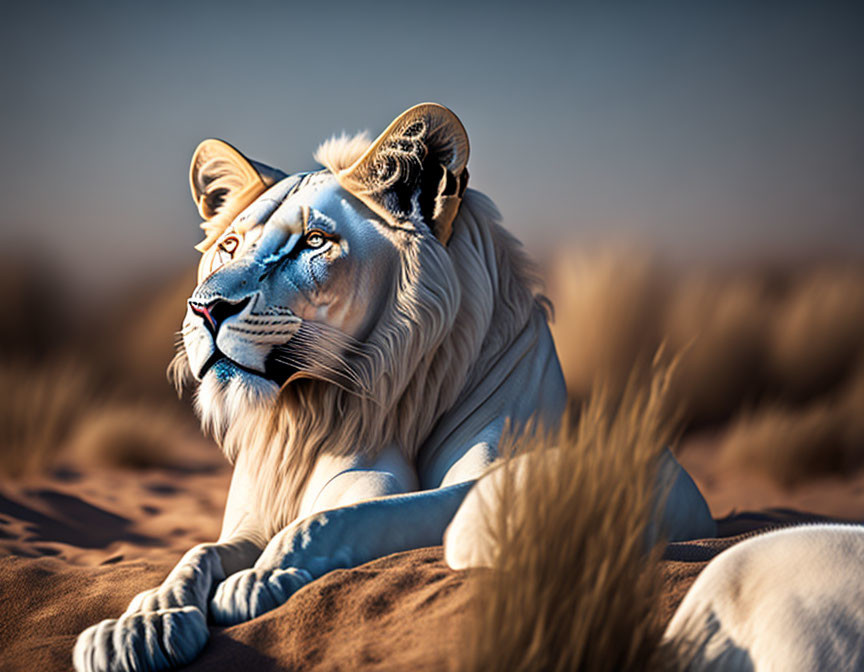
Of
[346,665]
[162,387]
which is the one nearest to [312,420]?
[346,665]

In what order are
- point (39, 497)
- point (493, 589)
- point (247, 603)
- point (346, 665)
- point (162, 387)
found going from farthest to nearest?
1. point (162, 387)
2. point (39, 497)
3. point (247, 603)
4. point (346, 665)
5. point (493, 589)

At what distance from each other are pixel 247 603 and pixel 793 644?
72cm

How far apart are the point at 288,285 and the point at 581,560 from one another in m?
0.90

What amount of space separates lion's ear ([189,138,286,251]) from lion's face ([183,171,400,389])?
4.5 inches

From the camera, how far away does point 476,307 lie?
183cm

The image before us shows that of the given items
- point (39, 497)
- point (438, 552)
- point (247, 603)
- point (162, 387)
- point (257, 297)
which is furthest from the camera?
point (162, 387)

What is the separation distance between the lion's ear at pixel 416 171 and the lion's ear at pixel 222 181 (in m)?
0.25

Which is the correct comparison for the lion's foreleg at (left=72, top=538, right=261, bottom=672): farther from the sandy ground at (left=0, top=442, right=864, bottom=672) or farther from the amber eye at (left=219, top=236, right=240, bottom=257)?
the amber eye at (left=219, top=236, right=240, bottom=257)

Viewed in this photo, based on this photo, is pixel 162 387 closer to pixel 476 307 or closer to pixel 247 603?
pixel 476 307

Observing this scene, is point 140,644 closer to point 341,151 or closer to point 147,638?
point 147,638

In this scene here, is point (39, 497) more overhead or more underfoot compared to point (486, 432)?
more underfoot

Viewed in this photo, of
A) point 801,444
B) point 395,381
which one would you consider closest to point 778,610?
point 395,381

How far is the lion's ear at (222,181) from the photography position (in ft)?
6.39

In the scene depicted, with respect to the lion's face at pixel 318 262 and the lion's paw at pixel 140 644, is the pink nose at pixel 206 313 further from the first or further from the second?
the lion's paw at pixel 140 644
